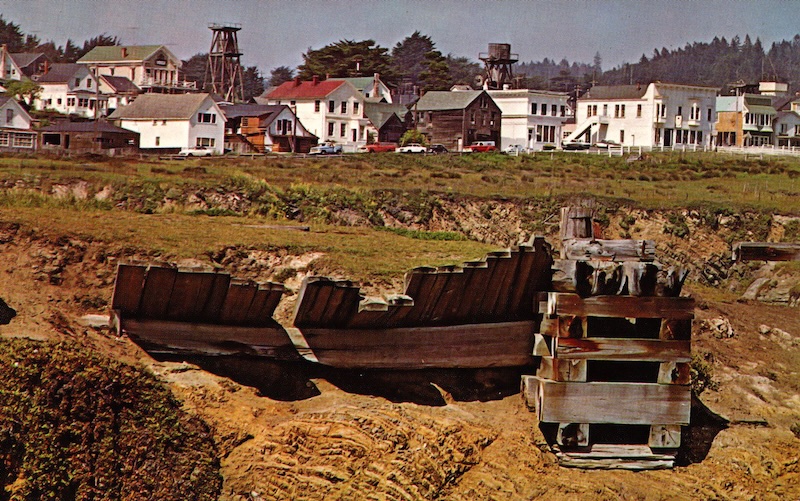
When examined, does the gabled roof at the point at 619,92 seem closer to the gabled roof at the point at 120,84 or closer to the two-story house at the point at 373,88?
the two-story house at the point at 373,88

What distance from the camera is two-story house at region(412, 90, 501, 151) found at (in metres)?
87.4

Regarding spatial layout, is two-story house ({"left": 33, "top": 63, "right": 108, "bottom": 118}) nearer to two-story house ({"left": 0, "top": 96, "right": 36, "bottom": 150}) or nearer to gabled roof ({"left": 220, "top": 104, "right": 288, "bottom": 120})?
gabled roof ({"left": 220, "top": 104, "right": 288, "bottom": 120})

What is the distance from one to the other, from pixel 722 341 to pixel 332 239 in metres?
6.65

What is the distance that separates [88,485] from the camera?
10.2m

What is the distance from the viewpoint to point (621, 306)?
12562mm

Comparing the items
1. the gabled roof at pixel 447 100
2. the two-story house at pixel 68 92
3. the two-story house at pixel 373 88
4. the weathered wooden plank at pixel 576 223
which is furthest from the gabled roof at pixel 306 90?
the weathered wooden plank at pixel 576 223

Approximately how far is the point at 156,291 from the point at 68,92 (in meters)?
96.1

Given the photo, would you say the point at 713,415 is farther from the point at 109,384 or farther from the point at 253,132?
the point at 253,132

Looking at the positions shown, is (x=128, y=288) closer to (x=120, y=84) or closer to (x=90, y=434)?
(x=90, y=434)

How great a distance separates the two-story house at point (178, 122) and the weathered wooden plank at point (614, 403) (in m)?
61.9

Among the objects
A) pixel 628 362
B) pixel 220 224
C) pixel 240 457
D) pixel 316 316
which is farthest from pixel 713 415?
pixel 220 224

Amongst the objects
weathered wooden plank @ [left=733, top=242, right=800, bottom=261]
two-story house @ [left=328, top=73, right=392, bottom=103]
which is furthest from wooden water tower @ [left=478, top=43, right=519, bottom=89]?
weathered wooden plank @ [left=733, top=242, right=800, bottom=261]

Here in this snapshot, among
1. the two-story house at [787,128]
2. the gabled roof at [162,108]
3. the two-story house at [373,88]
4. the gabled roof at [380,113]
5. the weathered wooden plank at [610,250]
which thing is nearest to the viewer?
the weathered wooden plank at [610,250]

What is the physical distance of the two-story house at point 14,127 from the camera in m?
73.8
